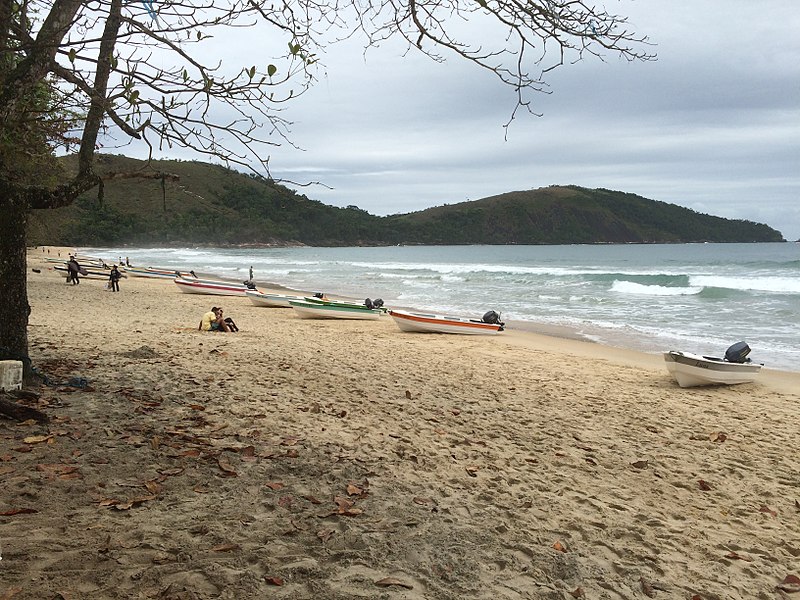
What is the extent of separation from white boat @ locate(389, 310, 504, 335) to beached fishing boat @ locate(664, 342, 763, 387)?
6.11 meters

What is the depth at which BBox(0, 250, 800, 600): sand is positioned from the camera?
10.3ft

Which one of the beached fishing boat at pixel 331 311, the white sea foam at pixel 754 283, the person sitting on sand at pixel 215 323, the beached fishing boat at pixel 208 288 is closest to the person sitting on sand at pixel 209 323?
the person sitting on sand at pixel 215 323

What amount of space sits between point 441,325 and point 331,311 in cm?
371

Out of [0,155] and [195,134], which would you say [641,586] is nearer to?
[195,134]

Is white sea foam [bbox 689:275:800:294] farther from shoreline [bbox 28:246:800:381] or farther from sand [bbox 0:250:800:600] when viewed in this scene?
sand [bbox 0:250:800:600]

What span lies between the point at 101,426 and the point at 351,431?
2006 millimetres

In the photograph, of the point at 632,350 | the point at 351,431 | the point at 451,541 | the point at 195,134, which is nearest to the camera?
the point at 451,541

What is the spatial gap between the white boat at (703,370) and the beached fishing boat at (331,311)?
379 inches

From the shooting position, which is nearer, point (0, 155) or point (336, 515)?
point (336, 515)

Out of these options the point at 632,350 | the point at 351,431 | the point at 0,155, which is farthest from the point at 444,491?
the point at 632,350

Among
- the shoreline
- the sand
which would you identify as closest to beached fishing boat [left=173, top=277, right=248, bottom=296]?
the shoreline

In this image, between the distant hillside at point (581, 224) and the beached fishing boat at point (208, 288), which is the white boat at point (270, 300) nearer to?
the beached fishing boat at point (208, 288)

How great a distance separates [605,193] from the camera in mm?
158875

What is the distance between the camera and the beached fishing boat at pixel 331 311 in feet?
57.4
